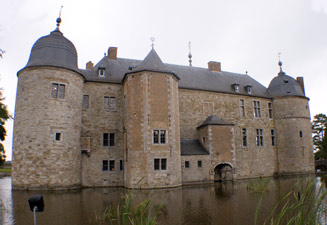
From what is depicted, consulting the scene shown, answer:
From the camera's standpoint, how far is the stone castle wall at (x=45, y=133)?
648 inches

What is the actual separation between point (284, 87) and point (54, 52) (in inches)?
891

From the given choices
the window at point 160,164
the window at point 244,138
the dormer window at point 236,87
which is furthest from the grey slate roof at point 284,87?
the window at point 160,164

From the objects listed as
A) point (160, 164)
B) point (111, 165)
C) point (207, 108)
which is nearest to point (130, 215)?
point (160, 164)

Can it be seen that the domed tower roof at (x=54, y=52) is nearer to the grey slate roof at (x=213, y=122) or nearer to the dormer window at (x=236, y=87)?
the grey slate roof at (x=213, y=122)

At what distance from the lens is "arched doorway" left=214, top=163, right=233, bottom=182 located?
2175cm

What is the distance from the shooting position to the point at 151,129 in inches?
697

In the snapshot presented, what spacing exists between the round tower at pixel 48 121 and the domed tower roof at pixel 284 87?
66.2 ft

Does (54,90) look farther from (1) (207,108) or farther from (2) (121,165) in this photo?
(1) (207,108)

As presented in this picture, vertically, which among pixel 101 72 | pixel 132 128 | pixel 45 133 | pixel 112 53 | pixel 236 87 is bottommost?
pixel 45 133

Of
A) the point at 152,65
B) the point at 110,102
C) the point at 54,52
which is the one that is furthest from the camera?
the point at 110,102

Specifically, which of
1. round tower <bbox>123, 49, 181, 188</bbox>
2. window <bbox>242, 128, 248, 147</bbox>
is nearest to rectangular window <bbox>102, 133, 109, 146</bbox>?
round tower <bbox>123, 49, 181, 188</bbox>

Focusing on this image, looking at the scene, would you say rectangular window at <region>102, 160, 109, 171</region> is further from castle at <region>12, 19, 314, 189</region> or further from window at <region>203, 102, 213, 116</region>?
window at <region>203, 102, 213, 116</region>

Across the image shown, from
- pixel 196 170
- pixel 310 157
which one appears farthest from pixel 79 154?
pixel 310 157

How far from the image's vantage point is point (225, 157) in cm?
2119
